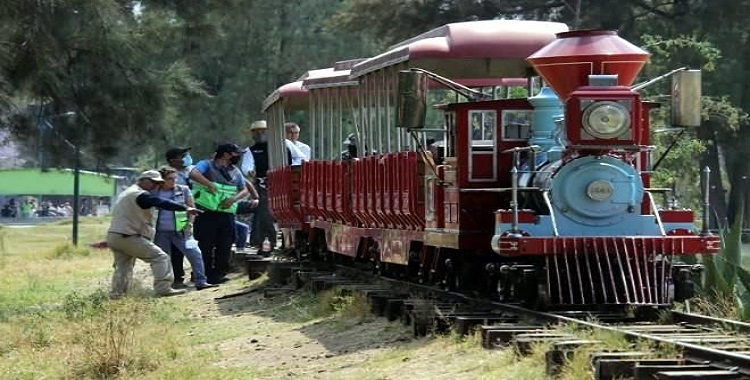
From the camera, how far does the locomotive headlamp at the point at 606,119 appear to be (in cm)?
1214

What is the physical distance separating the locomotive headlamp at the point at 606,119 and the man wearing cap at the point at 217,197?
7941mm

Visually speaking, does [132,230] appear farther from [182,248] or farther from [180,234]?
[180,234]

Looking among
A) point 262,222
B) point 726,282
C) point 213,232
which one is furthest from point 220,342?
point 262,222

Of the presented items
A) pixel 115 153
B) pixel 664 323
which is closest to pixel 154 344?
pixel 664 323

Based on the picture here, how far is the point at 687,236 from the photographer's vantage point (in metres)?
12.5

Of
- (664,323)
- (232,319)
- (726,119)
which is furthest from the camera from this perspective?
(726,119)

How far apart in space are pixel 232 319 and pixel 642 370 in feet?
25.7

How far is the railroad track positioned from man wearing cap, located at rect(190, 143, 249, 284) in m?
3.63

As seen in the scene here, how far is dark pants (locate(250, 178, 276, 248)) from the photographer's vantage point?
24.1 m

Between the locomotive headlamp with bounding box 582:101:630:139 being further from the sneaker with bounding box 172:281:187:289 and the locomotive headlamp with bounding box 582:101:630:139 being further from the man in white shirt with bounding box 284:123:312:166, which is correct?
the sneaker with bounding box 172:281:187:289

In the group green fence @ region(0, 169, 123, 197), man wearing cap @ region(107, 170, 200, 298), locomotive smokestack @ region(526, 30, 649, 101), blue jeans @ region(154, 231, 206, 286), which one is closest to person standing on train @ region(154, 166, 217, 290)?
blue jeans @ region(154, 231, 206, 286)

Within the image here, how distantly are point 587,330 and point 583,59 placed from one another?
2.75 metres

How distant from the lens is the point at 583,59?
1250 cm

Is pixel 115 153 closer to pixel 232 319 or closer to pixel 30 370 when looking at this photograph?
pixel 232 319
